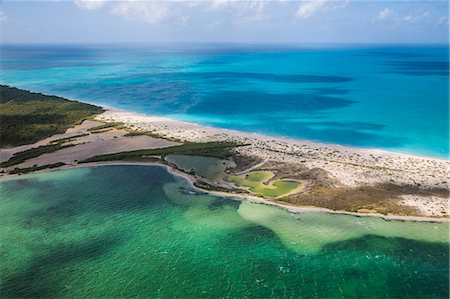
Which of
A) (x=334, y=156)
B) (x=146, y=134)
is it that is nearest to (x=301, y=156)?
(x=334, y=156)

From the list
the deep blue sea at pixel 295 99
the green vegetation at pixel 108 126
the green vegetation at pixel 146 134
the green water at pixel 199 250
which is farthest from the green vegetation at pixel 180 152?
the green vegetation at pixel 108 126

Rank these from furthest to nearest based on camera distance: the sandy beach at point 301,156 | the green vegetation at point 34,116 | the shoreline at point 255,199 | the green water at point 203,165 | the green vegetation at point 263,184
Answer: the green vegetation at point 34,116, the green water at point 203,165, the sandy beach at point 301,156, the green vegetation at point 263,184, the shoreline at point 255,199

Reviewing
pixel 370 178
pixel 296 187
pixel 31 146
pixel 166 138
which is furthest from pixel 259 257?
pixel 31 146

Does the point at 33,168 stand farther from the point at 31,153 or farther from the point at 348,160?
the point at 348,160

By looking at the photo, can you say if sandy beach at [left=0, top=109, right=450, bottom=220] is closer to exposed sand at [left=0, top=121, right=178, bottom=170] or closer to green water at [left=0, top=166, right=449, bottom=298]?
exposed sand at [left=0, top=121, right=178, bottom=170]

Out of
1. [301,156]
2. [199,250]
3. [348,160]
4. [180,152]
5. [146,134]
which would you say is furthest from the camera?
[146,134]

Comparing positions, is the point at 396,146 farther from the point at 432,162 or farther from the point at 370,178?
the point at 370,178

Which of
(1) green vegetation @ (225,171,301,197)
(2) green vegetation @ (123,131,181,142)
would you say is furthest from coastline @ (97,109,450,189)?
(1) green vegetation @ (225,171,301,197)

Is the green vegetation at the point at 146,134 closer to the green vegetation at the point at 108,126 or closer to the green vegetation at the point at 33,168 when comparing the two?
the green vegetation at the point at 108,126
